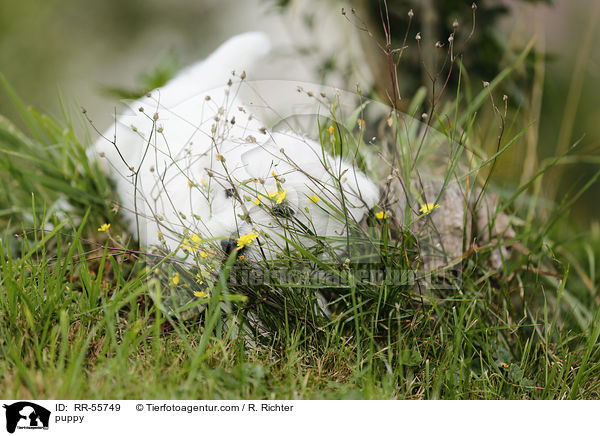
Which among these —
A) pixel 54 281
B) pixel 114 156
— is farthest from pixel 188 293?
pixel 114 156

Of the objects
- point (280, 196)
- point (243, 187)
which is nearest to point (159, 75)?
point (243, 187)

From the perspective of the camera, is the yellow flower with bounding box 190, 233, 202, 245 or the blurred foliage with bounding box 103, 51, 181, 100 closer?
the yellow flower with bounding box 190, 233, 202, 245

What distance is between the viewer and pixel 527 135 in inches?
100

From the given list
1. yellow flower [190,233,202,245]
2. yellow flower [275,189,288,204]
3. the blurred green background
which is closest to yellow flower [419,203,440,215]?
yellow flower [275,189,288,204]

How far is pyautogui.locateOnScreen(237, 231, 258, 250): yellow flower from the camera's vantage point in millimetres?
1321

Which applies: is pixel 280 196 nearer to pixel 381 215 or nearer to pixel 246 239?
pixel 246 239
